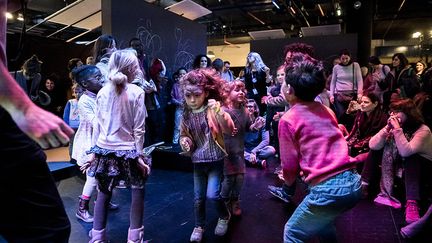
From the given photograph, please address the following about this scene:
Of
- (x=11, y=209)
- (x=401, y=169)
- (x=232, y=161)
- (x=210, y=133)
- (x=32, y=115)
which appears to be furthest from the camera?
(x=401, y=169)

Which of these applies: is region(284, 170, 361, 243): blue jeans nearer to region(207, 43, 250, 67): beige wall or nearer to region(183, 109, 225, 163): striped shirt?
region(183, 109, 225, 163): striped shirt

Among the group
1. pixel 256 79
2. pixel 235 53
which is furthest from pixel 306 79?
pixel 235 53

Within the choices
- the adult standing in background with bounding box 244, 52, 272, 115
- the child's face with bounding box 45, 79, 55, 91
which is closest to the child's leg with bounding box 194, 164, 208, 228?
the adult standing in background with bounding box 244, 52, 272, 115

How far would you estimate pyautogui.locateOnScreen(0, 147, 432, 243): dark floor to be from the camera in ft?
8.64

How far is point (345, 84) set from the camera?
5520 millimetres

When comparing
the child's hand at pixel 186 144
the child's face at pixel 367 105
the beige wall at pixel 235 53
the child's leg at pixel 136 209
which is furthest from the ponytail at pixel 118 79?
the beige wall at pixel 235 53

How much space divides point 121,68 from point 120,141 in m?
0.49

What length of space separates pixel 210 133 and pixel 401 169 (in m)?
2.05

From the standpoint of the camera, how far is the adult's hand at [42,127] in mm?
876

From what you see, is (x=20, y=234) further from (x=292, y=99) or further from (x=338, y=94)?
(x=338, y=94)

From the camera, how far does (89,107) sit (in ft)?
9.65

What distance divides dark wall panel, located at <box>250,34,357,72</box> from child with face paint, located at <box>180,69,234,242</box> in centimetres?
747

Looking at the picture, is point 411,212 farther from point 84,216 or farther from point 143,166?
point 84,216

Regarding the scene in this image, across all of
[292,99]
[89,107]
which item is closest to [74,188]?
[89,107]
